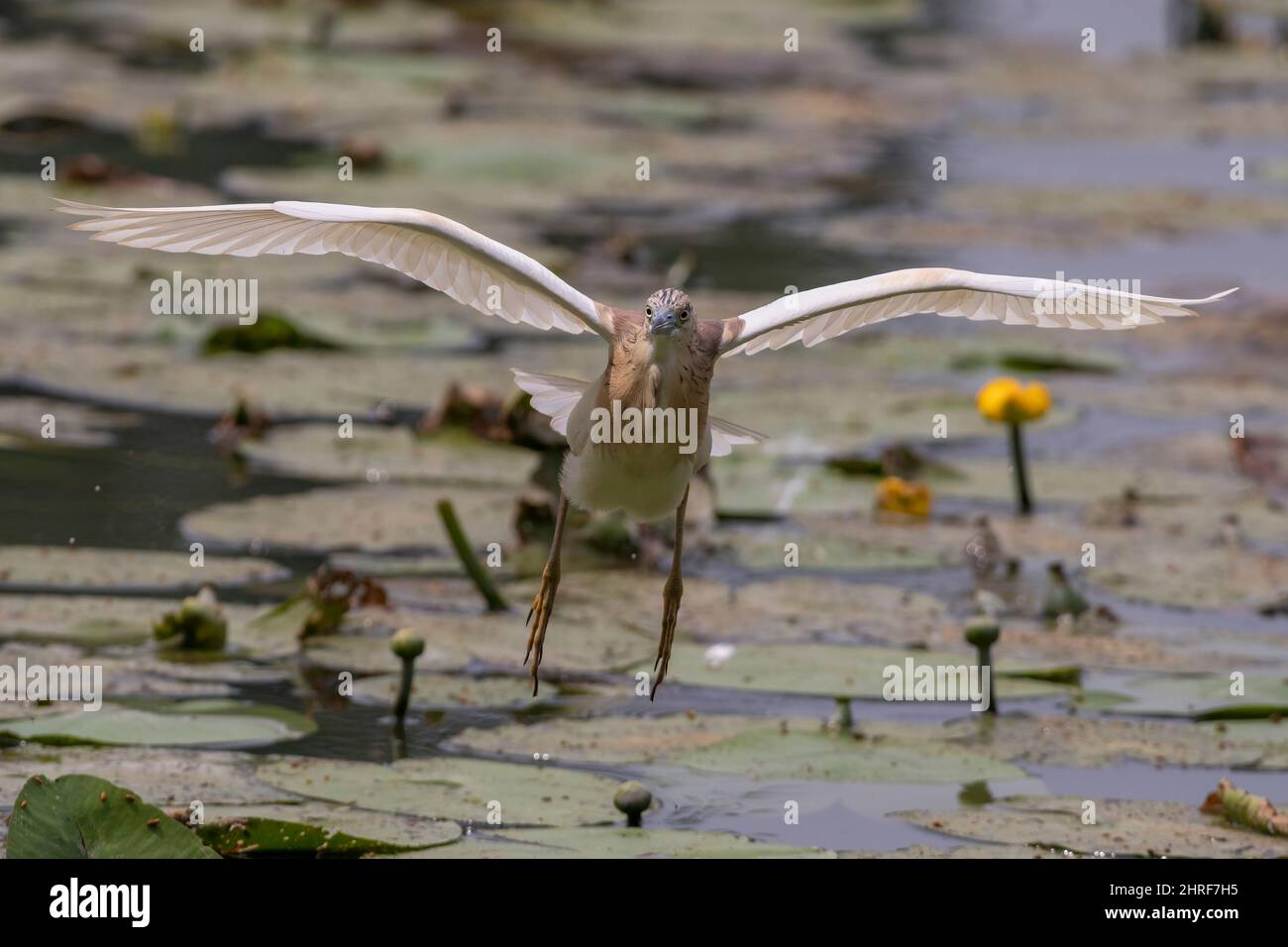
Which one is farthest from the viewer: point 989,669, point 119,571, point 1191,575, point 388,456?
point 388,456

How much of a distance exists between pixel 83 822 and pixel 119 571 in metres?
3.07

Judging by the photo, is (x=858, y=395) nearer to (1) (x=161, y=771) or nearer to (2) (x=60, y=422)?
(2) (x=60, y=422)

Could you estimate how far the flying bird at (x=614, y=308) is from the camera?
539 cm

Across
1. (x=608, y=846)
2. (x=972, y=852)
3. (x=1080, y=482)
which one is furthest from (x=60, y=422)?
(x=972, y=852)

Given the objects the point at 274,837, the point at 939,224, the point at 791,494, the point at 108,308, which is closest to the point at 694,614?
the point at 791,494

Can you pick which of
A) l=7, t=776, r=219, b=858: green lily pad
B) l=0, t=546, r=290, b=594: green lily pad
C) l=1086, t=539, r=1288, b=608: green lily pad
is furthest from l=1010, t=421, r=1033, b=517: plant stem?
l=7, t=776, r=219, b=858: green lily pad

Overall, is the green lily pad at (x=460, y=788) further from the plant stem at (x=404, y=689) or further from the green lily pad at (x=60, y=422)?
the green lily pad at (x=60, y=422)

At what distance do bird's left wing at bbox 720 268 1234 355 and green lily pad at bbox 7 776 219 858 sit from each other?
2.02 m

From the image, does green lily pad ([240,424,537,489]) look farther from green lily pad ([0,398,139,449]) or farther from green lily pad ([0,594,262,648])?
green lily pad ([0,594,262,648])

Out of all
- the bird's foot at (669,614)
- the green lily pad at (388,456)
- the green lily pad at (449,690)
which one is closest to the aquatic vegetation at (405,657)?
the green lily pad at (449,690)

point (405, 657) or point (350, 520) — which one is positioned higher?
point (350, 520)

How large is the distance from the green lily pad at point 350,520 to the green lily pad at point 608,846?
9.55 feet

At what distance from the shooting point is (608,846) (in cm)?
547

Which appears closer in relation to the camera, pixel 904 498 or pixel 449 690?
pixel 449 690
